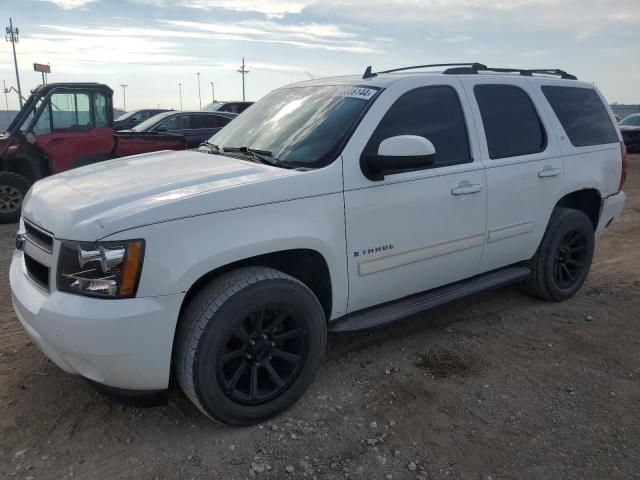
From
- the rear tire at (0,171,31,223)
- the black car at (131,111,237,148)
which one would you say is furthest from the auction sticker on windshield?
the black car at (131,111,237,148)

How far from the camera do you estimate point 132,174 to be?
3.13m

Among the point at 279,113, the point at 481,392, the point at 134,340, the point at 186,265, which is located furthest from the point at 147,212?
the point at 481,392

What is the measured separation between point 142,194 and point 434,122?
199 cm

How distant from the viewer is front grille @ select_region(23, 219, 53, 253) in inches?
105

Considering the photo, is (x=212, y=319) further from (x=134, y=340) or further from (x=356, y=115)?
(x=356, y=115)

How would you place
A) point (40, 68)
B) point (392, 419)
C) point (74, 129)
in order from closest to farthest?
1. point (392, 419)
2. point (74, 129)
3. point (40, 68)

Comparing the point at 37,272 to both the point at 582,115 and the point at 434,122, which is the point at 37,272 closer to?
the point at 434,122

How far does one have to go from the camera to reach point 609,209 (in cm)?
496

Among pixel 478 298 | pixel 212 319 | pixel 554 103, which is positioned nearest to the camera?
pixel 212 319

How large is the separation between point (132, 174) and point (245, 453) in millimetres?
1672

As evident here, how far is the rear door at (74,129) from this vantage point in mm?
8766

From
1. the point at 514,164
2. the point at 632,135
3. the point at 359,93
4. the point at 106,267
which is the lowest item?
the point at 632,135

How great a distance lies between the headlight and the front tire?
1.26ft

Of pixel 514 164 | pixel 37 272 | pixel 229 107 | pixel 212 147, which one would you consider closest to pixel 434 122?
pixel 514 164
